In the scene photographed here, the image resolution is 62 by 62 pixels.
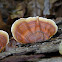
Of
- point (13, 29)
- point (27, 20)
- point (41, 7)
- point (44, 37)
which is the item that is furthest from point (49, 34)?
point (41, 7)

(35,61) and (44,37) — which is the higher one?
(44,37)

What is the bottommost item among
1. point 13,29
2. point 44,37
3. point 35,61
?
point 35,61

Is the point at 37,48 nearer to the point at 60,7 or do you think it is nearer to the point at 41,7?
the point at 60,7

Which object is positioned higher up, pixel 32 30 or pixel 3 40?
pixel 32 30

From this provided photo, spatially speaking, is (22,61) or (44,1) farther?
(44,1)

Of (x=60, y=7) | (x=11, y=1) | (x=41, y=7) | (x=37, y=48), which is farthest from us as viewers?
(x=11, y=1)

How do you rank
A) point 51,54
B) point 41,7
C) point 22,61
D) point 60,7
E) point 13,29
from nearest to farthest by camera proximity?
point 22,61
point 51,54
point 13,29
point 60,7
point 41,7

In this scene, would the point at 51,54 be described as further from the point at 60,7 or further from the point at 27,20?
the point at 60,7
